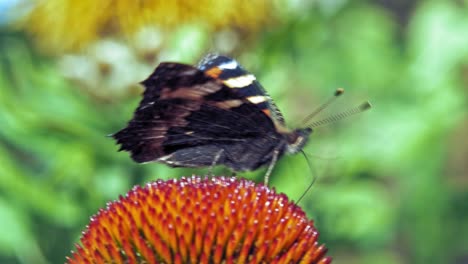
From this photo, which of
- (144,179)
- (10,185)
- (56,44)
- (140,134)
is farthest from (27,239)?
(140,134)

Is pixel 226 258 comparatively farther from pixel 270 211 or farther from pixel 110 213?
pixel 110 213

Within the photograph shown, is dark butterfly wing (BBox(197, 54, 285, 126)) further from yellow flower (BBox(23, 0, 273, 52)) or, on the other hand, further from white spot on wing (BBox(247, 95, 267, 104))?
yellow flower (BBox(23, 0, 273, 52))

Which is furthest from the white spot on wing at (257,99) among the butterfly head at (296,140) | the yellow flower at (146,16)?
the yellow flower at (146,16)

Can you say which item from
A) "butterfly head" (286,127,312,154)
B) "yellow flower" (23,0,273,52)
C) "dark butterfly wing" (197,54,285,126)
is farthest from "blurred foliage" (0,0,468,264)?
"dark butterfly wing" (197,54,285,126)

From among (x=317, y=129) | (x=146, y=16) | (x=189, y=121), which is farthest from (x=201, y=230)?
(x=317, y=129)

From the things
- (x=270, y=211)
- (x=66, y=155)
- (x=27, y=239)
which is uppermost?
(x=66, y=155)

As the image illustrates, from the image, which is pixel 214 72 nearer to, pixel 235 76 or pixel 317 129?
pixel 235 76
